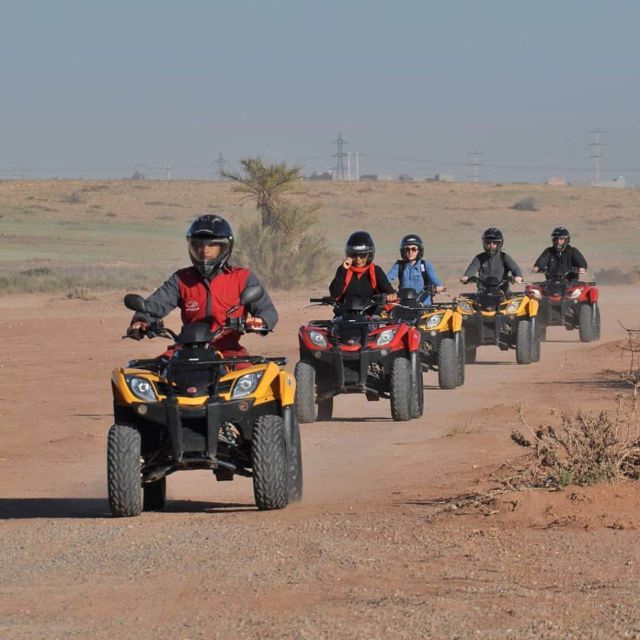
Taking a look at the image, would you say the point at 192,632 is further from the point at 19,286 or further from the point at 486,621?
the point at 19,286

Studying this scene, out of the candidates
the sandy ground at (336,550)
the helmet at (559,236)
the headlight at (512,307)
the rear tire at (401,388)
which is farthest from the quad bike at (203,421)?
the helmet at (559,236)

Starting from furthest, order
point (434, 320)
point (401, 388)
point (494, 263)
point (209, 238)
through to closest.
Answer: point (494, 263) < point (434, 320) < point (401, 388) < point (209, 238)

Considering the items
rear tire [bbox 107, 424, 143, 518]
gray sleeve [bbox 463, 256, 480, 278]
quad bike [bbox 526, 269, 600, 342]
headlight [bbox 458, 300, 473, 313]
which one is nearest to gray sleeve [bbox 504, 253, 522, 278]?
gray sleeve [bbox 463, 256, 480, 278]

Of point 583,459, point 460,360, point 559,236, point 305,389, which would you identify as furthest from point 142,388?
point 559,236

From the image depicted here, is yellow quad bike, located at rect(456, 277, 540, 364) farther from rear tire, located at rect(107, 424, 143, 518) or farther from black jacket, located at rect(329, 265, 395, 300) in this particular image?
rear tire, located at rect(107, 424, 143, 518)

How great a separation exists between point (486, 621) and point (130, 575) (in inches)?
83.1

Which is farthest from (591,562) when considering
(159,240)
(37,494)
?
(159,240)

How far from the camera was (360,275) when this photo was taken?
1712 cm

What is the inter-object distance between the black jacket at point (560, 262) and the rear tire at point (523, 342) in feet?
13.7

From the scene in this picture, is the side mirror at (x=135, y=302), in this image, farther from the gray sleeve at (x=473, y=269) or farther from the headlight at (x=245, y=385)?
the gray sleeve at (x=473, y=269)

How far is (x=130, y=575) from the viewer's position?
27.9 feet

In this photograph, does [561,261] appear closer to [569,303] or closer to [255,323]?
[569,303]

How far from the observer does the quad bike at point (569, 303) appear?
27828 mm

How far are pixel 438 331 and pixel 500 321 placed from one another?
12.7 ft
